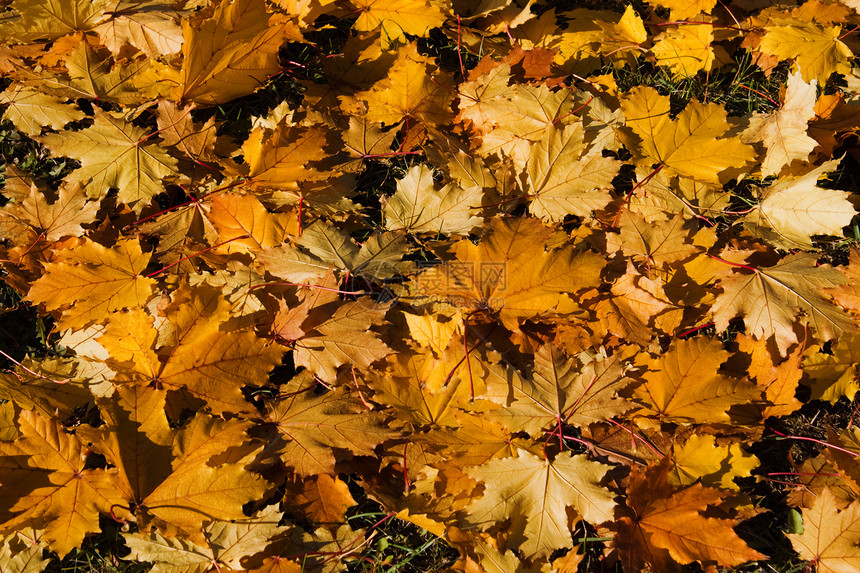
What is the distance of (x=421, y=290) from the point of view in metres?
1.70

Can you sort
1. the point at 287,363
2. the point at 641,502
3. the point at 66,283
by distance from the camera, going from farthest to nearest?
the point at 287,363 → the point at 66,283 → the point at 641,502

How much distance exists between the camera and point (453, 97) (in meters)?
1.99

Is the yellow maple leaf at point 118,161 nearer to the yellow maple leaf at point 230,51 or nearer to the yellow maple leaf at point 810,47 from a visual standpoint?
the yellow maple leaf at point 230,51

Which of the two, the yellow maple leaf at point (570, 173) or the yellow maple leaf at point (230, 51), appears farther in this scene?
the yellow maple leaf at point (570, 173)

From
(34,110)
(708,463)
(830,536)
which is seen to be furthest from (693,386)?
(34,110)

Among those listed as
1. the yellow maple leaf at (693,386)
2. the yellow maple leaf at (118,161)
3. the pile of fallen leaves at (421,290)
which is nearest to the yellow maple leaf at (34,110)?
the pile of fallen leaves at (421,290)

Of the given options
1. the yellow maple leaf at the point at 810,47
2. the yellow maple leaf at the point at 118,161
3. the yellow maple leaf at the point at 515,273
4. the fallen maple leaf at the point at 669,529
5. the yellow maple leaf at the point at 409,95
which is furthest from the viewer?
the yellow maple leaf at the point at 810,47

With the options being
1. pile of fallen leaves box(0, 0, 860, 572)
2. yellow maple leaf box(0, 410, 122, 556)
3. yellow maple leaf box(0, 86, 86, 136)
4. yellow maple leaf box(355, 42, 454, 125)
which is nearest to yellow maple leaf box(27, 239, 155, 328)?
pile of fallen leaves box(0, 0, 860, 572)

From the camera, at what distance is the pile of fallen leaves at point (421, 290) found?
155 centimetres

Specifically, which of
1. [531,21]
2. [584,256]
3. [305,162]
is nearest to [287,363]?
[305,162]

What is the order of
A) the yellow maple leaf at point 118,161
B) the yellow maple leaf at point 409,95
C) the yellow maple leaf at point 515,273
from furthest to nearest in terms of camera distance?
the yellow maple leaf at point 409,95, the yellow maple leaf at point 118,161, the yellow maple leaf at point 515,273

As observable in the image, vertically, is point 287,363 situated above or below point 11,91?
below

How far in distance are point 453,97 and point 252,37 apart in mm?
653

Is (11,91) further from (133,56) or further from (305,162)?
(305,162)
